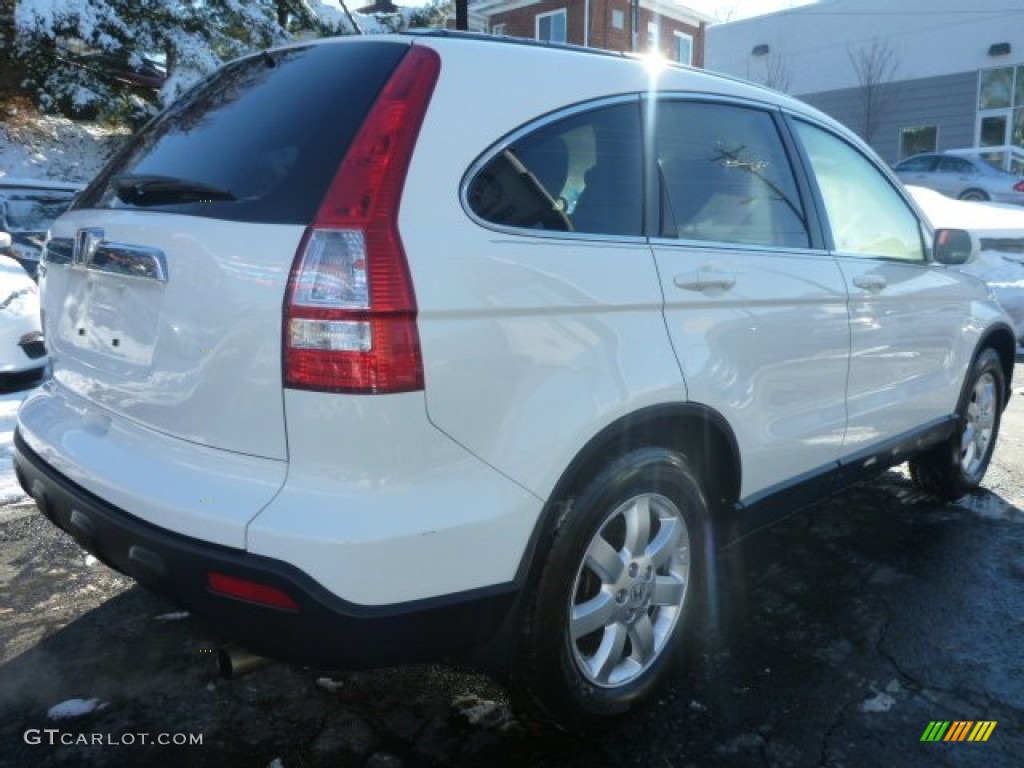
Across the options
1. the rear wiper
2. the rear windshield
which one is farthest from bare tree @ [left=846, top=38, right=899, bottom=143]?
the rear wiper

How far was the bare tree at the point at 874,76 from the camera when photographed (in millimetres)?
27016

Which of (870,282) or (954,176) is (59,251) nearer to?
(870,282)

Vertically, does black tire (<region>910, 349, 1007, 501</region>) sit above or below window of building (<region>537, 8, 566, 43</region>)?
below

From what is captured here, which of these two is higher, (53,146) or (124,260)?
(53,146)

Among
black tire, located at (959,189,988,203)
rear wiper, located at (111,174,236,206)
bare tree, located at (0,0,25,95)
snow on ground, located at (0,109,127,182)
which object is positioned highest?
bare tree, located at (0,0,25,95)

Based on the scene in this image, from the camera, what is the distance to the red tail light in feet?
5.84

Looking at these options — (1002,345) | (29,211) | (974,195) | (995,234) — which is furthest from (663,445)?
(974,195)

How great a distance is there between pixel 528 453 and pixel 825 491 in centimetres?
172

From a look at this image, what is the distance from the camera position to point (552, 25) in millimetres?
27766

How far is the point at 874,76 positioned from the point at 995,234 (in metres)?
18.5

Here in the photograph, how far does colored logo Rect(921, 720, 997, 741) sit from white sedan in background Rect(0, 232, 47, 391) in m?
5.12

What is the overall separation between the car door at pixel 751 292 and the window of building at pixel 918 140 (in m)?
27.3

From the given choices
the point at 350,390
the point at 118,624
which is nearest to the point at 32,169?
the point at 118,624

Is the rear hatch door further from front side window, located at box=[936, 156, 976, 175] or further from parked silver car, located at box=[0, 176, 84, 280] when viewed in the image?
front side window, located at box=[936, 156, 976, 175]
